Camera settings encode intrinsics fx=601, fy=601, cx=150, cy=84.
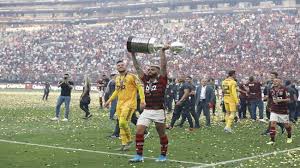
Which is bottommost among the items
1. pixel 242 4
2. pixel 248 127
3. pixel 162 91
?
pixel 248 127

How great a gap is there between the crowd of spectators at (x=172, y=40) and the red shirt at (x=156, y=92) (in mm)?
35751

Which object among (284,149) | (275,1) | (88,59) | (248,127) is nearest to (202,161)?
(284,149)

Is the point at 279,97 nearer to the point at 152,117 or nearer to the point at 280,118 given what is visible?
the point at 280,118

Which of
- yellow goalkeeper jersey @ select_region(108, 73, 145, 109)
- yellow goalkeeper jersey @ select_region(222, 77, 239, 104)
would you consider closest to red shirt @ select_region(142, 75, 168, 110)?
yellow goalkeeper jersey @ select_region(108, 73, 145, 109)

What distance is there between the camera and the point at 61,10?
99.1 metres

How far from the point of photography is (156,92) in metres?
12.0

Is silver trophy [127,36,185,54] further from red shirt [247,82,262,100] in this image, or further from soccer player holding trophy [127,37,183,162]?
red shirt [247,82,262,100]

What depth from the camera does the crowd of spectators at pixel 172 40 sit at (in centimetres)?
5519

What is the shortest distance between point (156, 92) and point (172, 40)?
54.6 meters

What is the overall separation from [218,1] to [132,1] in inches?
596

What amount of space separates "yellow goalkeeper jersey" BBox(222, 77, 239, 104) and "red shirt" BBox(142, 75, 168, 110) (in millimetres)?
7127

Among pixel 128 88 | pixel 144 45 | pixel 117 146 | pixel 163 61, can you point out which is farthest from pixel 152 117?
pixel 117 146

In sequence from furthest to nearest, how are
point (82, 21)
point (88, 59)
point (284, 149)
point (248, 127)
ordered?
point (82, 21)
point (88, 59)
point (248, 127)
point (284, 149)

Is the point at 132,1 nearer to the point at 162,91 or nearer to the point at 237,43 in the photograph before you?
the point at 237,43
